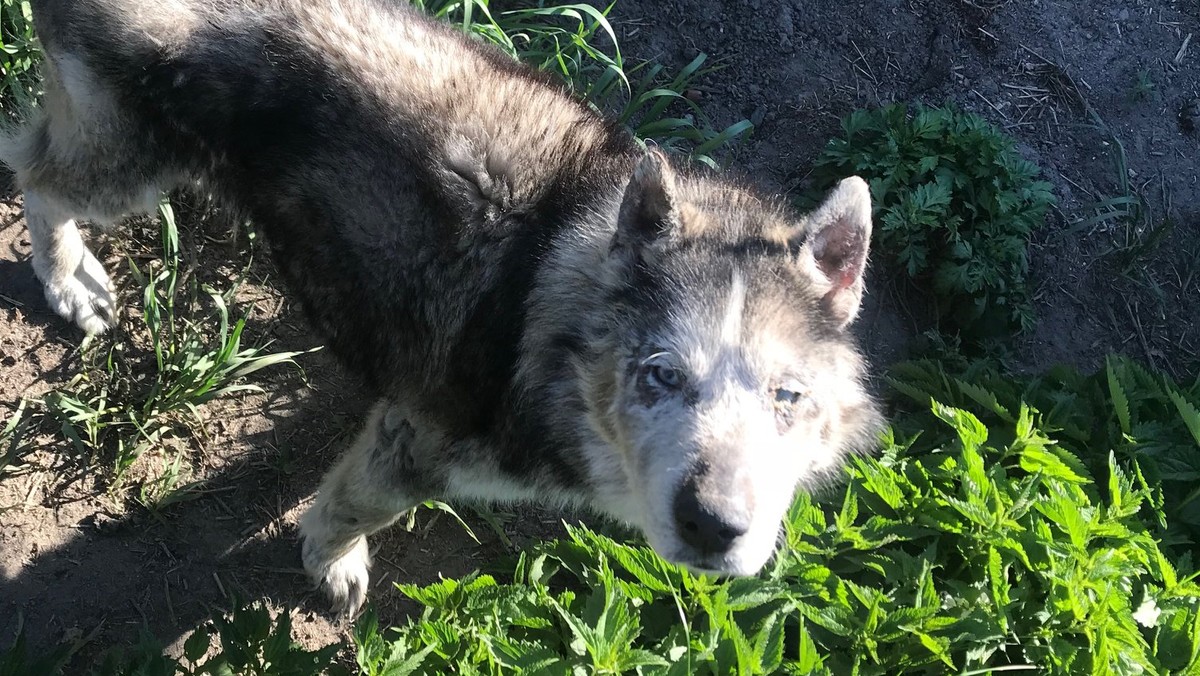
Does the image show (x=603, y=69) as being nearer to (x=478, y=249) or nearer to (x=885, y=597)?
(x=478, y=249)

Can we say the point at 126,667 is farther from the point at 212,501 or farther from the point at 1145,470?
the point at 1145,470

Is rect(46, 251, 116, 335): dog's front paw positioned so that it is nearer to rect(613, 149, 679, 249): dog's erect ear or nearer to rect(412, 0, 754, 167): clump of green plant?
rect(412, 0, 754, 167): clump of green plant

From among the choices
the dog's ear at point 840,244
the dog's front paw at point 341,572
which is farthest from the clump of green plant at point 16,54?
the dog's ear at point 840,244

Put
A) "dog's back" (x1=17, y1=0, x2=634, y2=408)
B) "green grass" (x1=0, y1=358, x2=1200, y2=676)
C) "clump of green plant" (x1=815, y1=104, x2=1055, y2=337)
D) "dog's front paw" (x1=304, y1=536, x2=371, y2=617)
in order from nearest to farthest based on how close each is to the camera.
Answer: "green grass" (x1=0, y1=358, x2=1200, y2=676) < "dog's back" (x1=17, y1=0, x2=634, y2=408) < "dog's front paw" (x1=304, y1=536, x2=371, y2=617) < "clump of green plant" (x1=815, y1=104, x2=1055, y2=337)

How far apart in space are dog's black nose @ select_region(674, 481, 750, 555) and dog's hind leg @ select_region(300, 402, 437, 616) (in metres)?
1.11

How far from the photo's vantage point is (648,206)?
2.55 metres

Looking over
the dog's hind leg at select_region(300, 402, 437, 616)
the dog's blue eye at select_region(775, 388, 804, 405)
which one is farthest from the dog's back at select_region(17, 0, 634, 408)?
the dog's blue eye at select_region(775, 388, 804, 405)

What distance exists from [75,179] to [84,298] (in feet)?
2.11

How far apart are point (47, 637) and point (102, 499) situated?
545mm

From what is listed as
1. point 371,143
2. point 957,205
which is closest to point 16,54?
point 371,143

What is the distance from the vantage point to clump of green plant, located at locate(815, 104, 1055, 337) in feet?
13.9

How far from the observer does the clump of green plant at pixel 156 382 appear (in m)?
3.63

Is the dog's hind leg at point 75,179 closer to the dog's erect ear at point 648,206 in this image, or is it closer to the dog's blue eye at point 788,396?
the dog's erect ear at point 648,206

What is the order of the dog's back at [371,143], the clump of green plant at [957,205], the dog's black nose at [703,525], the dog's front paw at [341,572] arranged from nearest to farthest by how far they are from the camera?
the dog's black nose at [703,525] → the dog's back at [371,143] → the dog's front paw at [341,572] → the clump of green plant at [957,205]
